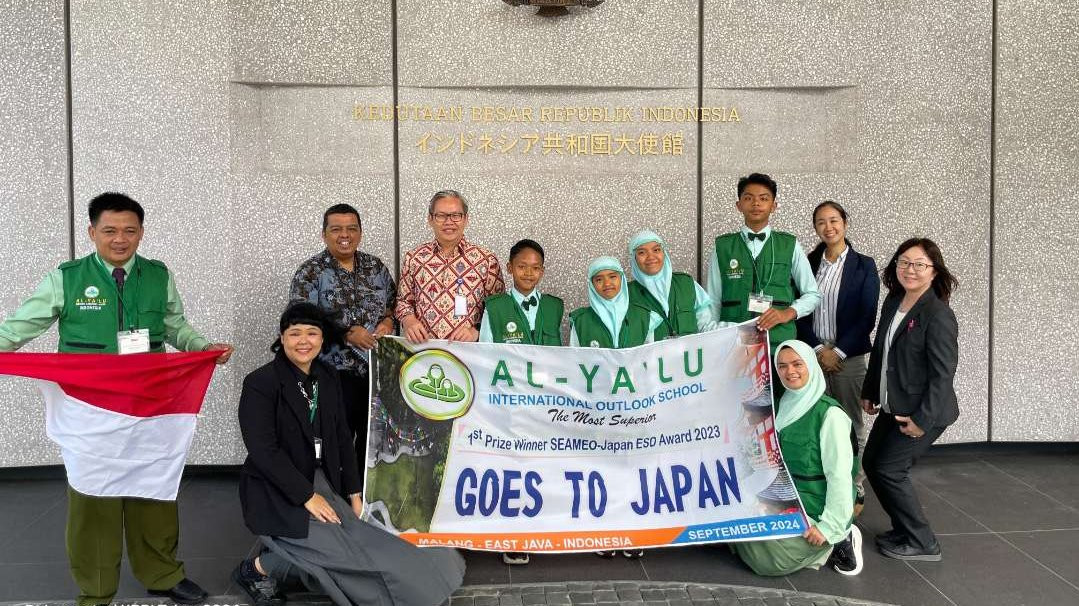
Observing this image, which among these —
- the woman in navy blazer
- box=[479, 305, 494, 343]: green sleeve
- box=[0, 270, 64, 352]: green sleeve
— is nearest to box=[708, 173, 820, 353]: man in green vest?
the woman in navy blazer

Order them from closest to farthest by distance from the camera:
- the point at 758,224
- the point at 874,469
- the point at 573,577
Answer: the point at 573,577, the point at 874,469, the point at 758,224

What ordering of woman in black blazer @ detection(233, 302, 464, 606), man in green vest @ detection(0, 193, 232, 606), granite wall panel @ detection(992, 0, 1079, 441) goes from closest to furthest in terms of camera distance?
woman in black blazer @ detection(233, 302, 464, 606)
man in green vest @ detection(0, 193, 232, 606)
granite wall panel @ detection(992, 0, 1079, 441)

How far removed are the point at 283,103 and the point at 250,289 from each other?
1.22 meters

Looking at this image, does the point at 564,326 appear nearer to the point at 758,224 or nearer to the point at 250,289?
the point at 758,224

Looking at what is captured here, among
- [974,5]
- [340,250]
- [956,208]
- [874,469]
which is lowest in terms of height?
[874,469]

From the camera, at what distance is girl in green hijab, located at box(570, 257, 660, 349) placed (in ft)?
12.4

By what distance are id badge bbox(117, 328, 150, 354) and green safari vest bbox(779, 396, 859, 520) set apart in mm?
2827

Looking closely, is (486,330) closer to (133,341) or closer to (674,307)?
(674,307)

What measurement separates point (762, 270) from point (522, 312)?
1315 millimetres

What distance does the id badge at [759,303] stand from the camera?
3971 mm

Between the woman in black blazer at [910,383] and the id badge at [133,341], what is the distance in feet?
11.0

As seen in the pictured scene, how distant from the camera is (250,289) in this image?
5008mm

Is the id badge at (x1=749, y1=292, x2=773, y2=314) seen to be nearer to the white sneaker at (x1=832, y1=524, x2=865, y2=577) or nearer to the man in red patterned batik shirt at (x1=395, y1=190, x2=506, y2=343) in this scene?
the white sneaker at (x1=832, y1=524, x2=865, y2=577)

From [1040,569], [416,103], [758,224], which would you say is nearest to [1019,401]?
[1040,569]
